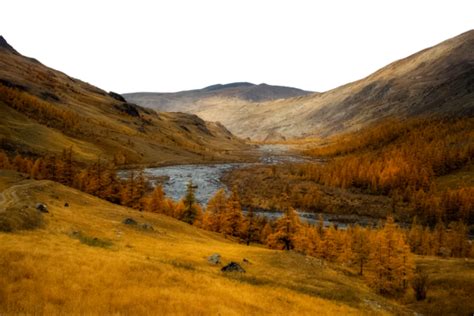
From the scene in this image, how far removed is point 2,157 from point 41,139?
48689 mm

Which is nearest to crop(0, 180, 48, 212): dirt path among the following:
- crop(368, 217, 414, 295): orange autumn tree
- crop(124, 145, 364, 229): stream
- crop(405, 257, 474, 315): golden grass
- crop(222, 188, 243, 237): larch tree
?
crop(222, 188, 243, 237): larch tree

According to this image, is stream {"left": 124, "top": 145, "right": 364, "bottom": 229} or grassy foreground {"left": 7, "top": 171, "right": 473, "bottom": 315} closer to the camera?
grassy foreground {"left": 7, "top": 171, "right": 473, "bottom": 315}

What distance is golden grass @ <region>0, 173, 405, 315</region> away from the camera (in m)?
19.2

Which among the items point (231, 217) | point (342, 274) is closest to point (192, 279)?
point (342, 274)

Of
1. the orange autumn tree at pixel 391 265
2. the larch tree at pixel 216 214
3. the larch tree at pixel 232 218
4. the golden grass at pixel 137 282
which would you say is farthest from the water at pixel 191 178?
the golden grass at pixel 137 282

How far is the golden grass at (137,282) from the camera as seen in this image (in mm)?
19203

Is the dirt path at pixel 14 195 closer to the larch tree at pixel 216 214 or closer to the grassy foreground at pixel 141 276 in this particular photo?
the grassy foreground at pixel 141 276

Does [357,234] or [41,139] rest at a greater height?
[41,139]

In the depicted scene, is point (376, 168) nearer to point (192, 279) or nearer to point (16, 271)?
point (192, 279)

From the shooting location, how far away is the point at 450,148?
178 meters

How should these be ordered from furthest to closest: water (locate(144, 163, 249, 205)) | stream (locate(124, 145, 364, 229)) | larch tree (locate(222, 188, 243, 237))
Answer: water (locate(144, 163, 249, 205))
stream (locate(124, 145, 364, 229))
larch tree (locate(222, 188, 243, 237))

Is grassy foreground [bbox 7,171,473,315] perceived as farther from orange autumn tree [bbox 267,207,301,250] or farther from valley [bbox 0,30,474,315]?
orange autumn tree [bbox 267,207,301,250]

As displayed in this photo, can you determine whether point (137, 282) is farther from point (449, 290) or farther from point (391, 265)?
point (449, 290)

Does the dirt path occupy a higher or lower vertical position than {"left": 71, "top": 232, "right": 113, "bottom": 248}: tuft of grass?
higher
